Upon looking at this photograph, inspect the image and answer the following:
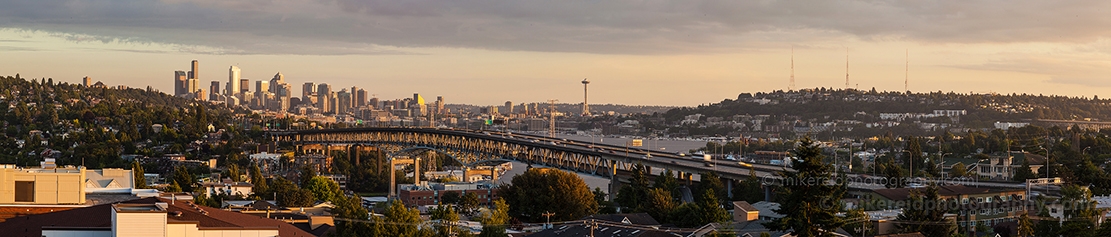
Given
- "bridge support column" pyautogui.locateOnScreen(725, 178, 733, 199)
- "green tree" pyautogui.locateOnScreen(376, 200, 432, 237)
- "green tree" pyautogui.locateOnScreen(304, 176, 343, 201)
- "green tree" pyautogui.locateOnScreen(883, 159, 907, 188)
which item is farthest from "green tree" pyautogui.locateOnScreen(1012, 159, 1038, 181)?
"green tree" pyautogui.locateOnScreen(376, 200, 432, 237)

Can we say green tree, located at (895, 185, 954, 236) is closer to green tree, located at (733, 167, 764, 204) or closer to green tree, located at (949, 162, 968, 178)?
green tree, located at (733, 167, 764, 204)

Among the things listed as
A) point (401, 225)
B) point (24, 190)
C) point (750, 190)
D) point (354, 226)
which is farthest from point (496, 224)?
point (750, 190)

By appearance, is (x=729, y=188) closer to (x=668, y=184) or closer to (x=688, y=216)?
(x=668, y=184)

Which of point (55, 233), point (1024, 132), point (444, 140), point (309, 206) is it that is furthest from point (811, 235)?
point (1024, 132)

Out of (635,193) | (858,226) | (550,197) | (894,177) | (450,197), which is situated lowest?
(450,197)

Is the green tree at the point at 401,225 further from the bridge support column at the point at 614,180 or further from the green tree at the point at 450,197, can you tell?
the green tree at the point at 450,197

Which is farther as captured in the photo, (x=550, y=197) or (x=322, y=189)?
(x=322, y=189)

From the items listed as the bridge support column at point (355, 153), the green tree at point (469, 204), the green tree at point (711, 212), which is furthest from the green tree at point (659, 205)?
the bridge support column at point (355, 153)
